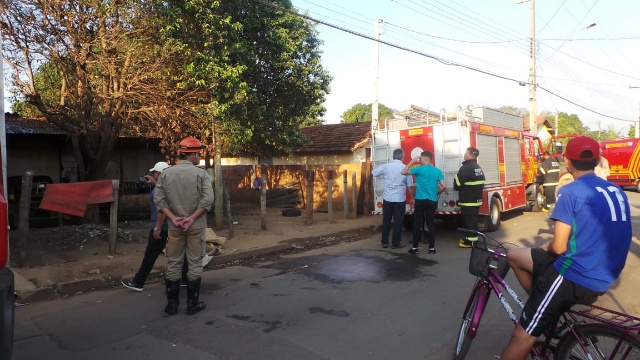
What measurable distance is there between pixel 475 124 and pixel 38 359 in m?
8.91

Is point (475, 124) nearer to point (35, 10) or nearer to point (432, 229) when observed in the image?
point (432, 229)

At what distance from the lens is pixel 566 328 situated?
9.82ft

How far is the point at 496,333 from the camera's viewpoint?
14.6 ft

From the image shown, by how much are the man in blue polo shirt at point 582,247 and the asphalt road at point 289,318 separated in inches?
47.8

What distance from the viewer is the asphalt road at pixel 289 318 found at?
4.11 m

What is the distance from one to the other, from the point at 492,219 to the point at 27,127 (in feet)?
41.8

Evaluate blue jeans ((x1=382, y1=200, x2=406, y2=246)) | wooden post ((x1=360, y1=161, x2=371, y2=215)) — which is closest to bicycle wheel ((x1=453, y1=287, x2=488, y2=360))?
blue jeans ((x1=382, y1=200, x2=406, y2=246))

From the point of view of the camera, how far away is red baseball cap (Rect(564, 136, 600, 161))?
116 inches

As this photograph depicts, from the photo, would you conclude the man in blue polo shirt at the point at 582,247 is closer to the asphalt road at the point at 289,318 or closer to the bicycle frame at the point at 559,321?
the bicycle frame at the point at 559,321

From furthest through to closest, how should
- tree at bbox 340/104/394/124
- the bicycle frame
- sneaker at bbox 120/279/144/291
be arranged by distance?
tree at bbox 340/104/394/124 < sneaker at bbox 120/279/144/291 < the bicycle frame

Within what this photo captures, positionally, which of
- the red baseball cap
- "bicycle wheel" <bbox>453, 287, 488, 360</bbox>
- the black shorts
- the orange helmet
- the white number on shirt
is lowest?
"bicycle wheel" <bbox>453, 287, 488, 360</bbox>

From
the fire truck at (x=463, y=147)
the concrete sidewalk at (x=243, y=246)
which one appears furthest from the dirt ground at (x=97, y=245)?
the fire truck at (x=463, y=147)

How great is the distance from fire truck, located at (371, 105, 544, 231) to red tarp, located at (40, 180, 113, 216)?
584 cm

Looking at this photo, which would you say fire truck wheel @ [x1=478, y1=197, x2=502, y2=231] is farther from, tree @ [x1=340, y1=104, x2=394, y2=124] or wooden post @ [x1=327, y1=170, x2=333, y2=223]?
tree @ [x1=340, y1=104, x2=394, y2=124]
